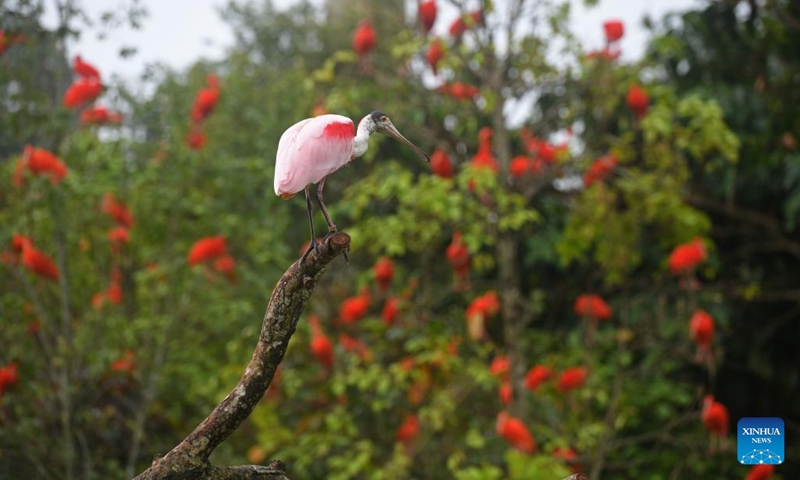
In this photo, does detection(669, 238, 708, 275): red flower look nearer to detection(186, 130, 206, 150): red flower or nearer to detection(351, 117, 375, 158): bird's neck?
detection(186, 130, 206, 150): red flower

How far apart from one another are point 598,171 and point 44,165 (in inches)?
120

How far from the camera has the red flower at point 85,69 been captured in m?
5.27

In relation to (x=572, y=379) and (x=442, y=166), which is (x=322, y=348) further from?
(x=572, y=379)

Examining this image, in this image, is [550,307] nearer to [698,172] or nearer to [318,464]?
[698,172]

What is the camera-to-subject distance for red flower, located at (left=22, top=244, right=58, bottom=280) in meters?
4.78

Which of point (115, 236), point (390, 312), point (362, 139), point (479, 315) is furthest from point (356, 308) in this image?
point (362, 139)

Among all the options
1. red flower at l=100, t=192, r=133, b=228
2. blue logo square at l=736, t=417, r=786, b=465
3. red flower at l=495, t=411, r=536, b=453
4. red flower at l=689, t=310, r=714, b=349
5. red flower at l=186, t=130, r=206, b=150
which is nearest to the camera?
blue logo square at l=736, t=417, r=786, b=465

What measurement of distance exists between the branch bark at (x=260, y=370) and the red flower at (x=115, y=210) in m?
3.88

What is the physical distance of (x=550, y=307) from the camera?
7.21 metres

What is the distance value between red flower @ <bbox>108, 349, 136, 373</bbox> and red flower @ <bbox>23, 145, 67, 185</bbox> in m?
1.17

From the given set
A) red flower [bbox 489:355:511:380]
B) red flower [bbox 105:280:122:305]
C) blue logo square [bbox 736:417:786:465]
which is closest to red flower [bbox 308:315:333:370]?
red flower [bbox 489:355:511:380]

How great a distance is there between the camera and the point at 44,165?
15.6ft

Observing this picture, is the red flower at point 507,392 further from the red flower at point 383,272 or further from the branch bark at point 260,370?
the branch bark at point 260,370

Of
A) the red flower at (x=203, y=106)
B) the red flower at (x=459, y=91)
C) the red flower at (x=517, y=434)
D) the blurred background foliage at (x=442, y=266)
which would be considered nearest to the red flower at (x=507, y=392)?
the blurred background foliage at (x=442, y=266)
